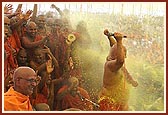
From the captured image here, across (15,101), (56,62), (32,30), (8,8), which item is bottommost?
(15,101)

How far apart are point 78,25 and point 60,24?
0.11 metres

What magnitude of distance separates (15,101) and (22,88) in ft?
0.30

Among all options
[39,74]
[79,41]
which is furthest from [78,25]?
[39,74]

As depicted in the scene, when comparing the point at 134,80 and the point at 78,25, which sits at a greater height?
the point at 78,25

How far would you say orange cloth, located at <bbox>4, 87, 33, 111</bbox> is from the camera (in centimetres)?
460

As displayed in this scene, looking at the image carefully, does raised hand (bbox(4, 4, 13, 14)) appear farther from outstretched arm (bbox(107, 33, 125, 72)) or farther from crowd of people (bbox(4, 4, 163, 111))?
outstretched arm (bbox(107, 33, 125, 72))

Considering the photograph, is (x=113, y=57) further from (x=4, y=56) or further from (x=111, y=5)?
(x=4, y=56)

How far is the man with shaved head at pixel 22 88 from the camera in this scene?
462 centimetres

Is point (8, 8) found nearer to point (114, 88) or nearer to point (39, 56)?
point (39, 56)

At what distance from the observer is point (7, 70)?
4680mm

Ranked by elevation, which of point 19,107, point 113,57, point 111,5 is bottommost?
point 19,107

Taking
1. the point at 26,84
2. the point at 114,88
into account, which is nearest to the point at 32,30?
the point at 26,84

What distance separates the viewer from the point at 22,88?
4.63m

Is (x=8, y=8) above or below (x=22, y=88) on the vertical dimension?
above
